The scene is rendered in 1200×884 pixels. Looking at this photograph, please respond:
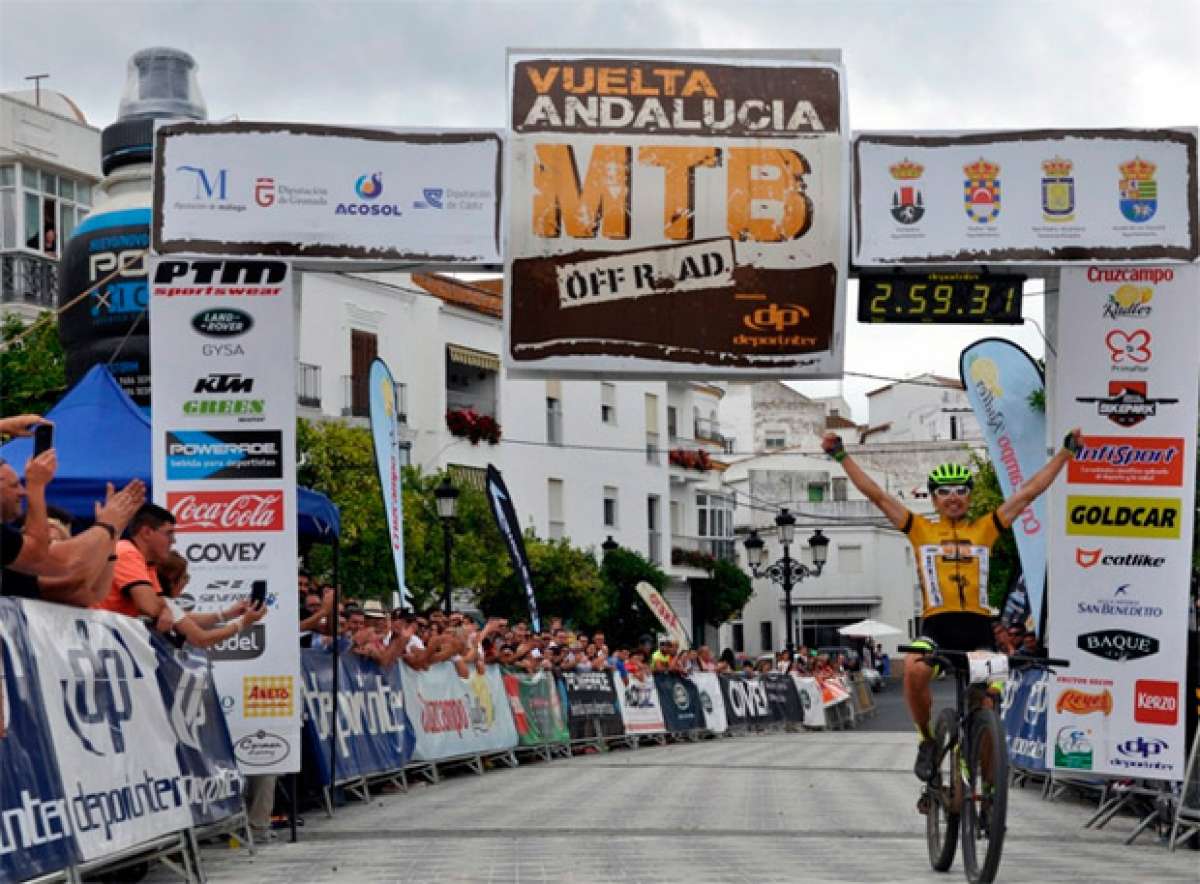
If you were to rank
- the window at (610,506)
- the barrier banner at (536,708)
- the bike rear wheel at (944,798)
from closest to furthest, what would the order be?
the bike rear wheel at (944,798) → the barrier banner at (536,708) → the window at (610,506)

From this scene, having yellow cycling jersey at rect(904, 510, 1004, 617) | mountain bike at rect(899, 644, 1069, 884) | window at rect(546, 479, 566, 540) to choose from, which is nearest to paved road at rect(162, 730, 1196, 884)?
mountain bike at rect(899, 644, 1069, 884)

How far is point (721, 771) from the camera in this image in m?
19.4

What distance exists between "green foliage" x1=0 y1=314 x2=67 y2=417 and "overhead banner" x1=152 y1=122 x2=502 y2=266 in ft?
49.7

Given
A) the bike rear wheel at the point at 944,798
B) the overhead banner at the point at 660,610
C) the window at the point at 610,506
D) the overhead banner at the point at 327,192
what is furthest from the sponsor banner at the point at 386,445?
the window at the point at 610,506

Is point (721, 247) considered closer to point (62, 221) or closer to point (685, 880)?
point (685, 880)

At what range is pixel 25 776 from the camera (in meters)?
7.20

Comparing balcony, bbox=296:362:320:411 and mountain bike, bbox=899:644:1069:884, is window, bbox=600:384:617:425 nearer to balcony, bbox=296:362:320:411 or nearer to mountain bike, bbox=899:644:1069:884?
balcony, bbox=296:362:320:411

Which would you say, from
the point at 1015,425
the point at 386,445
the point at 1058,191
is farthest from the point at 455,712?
the point at 1058,191

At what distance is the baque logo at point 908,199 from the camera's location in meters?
13.6

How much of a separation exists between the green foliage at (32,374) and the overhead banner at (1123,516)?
59.5 ft

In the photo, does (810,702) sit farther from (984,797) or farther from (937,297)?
(984,797)

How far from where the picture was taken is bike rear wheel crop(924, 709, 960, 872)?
9227 millimetres

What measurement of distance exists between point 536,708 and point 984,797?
14.9 m

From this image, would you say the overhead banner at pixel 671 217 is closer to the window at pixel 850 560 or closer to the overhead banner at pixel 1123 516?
the overhead banner at pixel 1123 516
